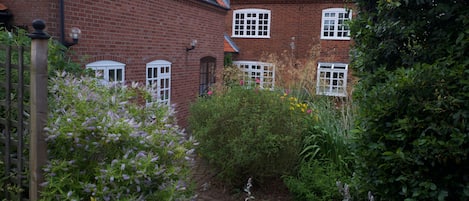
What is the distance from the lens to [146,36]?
27.8 ft

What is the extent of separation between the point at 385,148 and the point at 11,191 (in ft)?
9.95

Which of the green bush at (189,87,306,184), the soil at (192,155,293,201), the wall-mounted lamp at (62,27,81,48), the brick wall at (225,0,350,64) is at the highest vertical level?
the brick wall at (225,0,350,64)

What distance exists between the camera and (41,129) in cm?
281

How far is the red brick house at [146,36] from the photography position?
6.18 meters

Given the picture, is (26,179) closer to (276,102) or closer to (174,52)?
(276,102)

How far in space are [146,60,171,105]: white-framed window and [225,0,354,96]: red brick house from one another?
6.78 meters

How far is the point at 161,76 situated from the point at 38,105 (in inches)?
259

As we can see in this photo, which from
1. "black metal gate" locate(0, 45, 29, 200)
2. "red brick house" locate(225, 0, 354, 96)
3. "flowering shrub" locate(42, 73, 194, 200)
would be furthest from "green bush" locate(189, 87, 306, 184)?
"red brick house" locate(225, 0, 354, 96)

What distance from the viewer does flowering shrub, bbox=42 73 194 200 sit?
260 cm

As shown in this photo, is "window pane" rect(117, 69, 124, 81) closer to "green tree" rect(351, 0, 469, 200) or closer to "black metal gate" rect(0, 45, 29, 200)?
"black metal gate" rect(0, 45, 29, 200)

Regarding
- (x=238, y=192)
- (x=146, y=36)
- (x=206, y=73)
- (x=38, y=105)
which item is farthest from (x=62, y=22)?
(x=206, y=73)

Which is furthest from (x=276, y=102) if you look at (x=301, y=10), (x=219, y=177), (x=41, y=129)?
(x=301, y=10)

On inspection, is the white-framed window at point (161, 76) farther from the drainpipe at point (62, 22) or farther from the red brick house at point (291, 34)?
the red brick house at point (291, 34)

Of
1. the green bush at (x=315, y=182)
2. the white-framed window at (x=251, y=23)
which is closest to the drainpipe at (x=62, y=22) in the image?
the green bush at (x=315, y=182)
